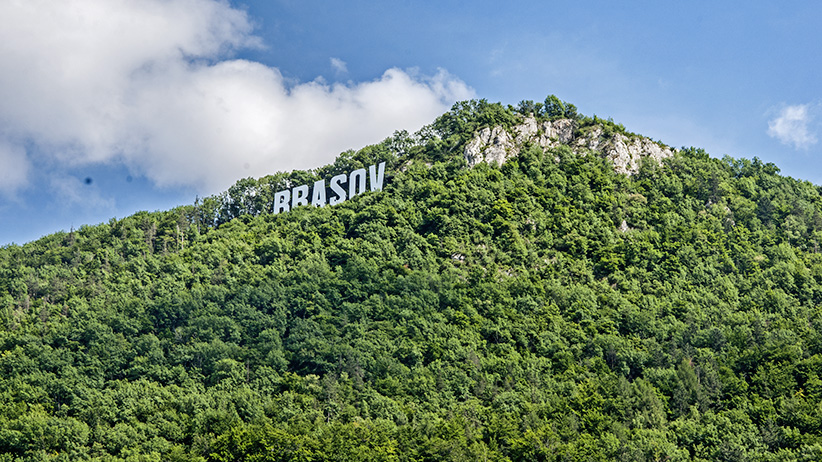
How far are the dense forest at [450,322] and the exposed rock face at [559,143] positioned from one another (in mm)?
2667

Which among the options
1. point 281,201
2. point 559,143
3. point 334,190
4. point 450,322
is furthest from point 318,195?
→ point 450,322

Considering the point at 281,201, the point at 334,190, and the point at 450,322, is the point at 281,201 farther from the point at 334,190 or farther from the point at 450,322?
the point at 450,322

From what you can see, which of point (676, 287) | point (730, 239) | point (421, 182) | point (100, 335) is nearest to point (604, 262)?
point (676, 287)

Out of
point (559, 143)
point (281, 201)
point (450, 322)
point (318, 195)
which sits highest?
point (559, 143)

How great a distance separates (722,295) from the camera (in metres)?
136

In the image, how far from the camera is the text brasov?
167m

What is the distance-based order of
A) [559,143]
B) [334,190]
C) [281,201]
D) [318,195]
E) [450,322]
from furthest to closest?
1. [281,201]
2. [318,195]
3. [559,143]
4. [334,190]
5. [450,322]

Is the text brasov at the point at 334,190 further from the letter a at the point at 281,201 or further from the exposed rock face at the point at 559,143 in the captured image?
the exposed rock face at the point at 559,143

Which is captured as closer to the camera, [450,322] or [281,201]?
[450,322]

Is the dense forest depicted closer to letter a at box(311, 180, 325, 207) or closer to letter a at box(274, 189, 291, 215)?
letter a at box(311, 180, 325, 207)

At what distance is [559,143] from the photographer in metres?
170

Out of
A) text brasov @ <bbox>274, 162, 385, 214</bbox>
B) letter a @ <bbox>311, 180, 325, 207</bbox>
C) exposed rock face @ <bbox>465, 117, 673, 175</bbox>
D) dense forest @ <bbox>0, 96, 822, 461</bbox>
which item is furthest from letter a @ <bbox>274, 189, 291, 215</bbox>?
exposed rock face @ <bbox>465, 117, 673, 175</bbox>

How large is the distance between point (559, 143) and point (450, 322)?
5767cm

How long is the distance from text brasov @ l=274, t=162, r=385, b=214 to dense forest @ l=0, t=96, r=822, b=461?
4292 millimetres
